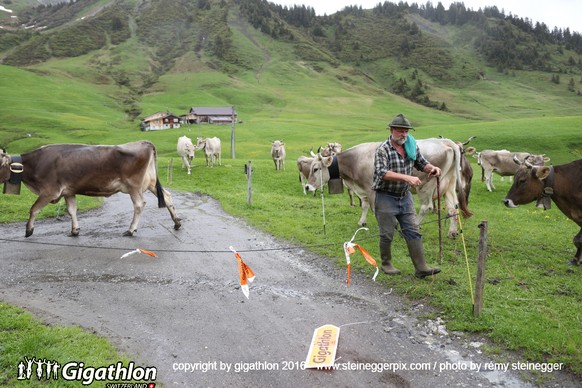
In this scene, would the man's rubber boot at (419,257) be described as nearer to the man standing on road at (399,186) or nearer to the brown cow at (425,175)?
the man standing on road at (399,186)

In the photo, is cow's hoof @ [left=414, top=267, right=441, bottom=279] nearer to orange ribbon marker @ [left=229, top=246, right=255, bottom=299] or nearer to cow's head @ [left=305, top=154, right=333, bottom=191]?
orange ribbon marker @ [left=229, top=246, right=255, bottom=299]

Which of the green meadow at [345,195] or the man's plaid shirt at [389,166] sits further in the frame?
the man's plaid shirt at [389,166]

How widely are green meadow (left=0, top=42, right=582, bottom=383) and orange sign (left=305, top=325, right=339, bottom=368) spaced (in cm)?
188

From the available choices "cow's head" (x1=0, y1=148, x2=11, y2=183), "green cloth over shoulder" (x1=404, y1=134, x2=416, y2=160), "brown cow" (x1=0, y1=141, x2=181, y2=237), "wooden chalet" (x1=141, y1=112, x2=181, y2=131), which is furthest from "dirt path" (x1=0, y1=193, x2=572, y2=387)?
"wooden chalet" (x1=141, y1=112, x2=181, y2=131)

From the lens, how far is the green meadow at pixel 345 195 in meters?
6.67

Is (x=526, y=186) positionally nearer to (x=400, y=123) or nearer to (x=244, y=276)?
(x=400, y=123)

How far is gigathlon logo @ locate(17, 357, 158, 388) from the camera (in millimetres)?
4980

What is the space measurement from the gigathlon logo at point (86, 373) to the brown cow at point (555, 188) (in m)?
8.99

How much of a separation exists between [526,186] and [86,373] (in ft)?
32.6

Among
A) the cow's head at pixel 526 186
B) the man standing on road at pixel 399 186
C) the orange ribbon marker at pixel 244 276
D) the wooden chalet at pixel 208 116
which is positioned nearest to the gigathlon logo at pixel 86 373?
the orange ribbon marker at pixel 244 276

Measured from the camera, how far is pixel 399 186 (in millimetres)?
7602

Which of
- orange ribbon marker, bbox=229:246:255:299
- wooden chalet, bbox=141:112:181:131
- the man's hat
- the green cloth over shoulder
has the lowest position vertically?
wooden chalet, bbox=141:112:181:131

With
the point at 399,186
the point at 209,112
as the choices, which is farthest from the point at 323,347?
the point at 209,112

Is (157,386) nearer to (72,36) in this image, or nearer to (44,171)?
(44,171)
